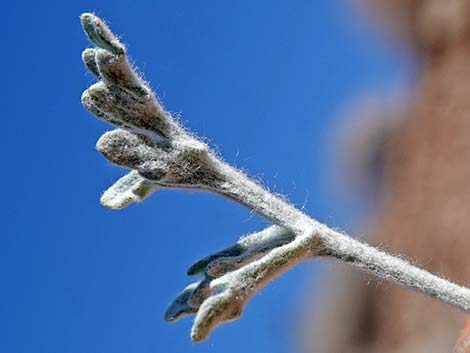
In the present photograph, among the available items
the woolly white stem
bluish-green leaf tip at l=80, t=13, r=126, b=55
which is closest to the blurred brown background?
the woolly white stem

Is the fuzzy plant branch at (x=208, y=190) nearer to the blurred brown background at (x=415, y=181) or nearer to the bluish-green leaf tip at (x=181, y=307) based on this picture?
the bluish-green leaf tip at (x=181, y=307)

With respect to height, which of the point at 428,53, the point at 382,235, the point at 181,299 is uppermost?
the point at 428,53

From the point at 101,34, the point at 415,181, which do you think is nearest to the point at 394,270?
the point at 101,34

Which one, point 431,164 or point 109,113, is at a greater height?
point 431,164

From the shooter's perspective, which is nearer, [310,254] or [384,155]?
[310,254]

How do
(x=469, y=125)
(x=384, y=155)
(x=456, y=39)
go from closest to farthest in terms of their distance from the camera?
1. (x=469, y=125)
2. (x=456, y=39)
3. (x=384, y=155)

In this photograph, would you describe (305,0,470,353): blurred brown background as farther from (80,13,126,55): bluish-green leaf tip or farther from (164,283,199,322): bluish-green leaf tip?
(80,13,126,55): bluish-green leaf tip

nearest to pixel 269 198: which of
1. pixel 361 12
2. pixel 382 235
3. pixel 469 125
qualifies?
pixel 469 125

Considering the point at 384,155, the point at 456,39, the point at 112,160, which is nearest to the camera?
the point at 112,160

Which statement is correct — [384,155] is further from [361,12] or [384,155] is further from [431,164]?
[361,12]
